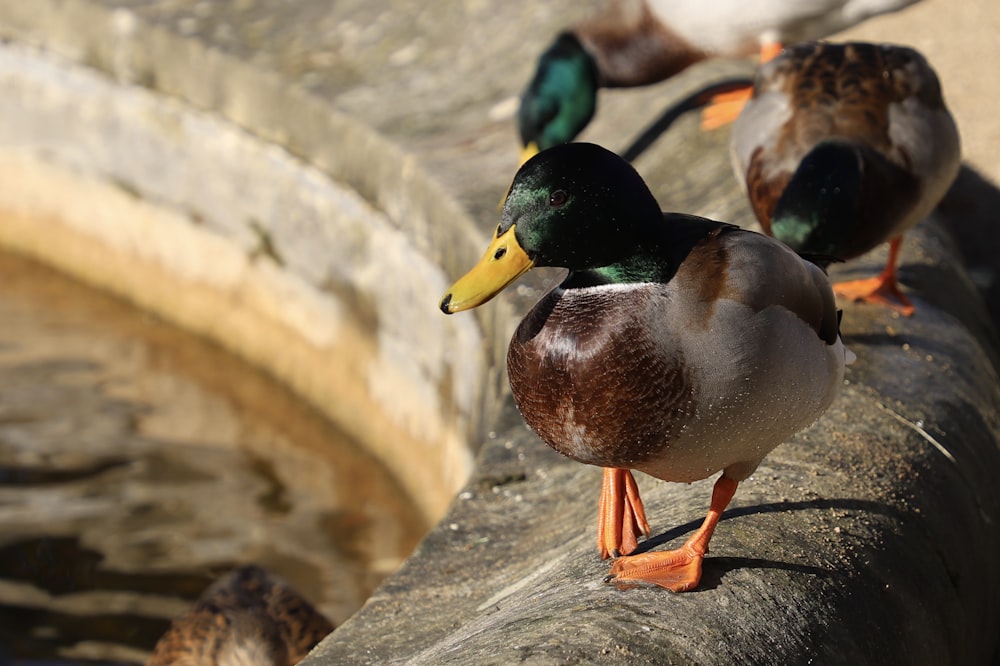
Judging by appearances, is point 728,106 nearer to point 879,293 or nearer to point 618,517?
point 879,293

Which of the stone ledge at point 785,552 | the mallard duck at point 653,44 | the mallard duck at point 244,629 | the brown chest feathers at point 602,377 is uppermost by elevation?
the mallard duck at point 653,44

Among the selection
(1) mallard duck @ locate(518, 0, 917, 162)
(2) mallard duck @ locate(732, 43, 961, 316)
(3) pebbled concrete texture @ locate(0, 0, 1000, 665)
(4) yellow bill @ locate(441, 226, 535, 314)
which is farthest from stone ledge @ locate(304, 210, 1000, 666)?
(1) mallard duck @ locate(518, 0, 917, 162)

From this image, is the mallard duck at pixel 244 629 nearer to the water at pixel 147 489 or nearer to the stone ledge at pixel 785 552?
the water at pixel 147 489

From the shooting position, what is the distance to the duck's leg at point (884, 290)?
3760mm

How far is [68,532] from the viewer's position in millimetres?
5484

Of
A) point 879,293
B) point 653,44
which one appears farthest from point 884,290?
point 653,44

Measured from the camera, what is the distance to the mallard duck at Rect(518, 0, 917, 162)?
5.24 metres

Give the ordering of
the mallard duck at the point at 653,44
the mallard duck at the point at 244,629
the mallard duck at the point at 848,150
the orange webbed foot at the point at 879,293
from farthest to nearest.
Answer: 1. the mallard duck at the point at 653,44
2. the mallard duck at the point at 244,629
3. the orange webbed foot at the point at 879,293
4. the mallard duck at the point at 848,150

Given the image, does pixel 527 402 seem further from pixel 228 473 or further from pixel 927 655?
pixel 228 473

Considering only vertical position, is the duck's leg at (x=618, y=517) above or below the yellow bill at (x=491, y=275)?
below

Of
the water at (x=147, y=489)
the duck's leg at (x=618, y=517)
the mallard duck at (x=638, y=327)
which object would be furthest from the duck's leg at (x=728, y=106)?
the mallard duck at (x=638, y=327)

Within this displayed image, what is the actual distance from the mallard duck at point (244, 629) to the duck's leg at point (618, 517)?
64.6 inches

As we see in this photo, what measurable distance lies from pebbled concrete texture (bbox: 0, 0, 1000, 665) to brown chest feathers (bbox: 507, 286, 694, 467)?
30 centimetres

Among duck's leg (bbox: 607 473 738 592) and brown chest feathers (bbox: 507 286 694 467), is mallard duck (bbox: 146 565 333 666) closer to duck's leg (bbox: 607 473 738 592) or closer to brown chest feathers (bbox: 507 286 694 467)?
duck's leg (bbox: 607 473 738 592)
